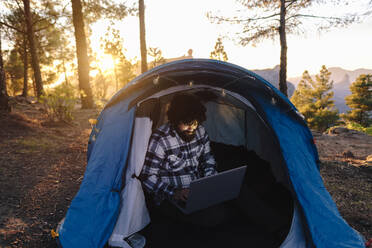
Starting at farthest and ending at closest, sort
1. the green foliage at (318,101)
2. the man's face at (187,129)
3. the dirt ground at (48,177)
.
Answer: the green foliage at (318,101), the dirt ground at (48,177), the man's face at (187,129)

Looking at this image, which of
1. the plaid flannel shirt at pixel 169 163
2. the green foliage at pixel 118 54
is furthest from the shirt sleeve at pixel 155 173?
the green foliage at pixel 118 54

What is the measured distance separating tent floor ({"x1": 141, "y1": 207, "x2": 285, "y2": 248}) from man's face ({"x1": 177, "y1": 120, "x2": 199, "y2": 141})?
3.17ft

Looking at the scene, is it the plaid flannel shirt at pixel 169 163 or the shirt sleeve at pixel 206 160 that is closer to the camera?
the plaid flannel shirt at pixel 169 163

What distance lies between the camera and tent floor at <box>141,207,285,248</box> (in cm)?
211

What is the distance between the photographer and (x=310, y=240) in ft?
6.23

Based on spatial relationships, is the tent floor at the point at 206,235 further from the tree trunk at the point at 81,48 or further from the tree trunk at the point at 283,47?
the tree trunk at the point at 81,48

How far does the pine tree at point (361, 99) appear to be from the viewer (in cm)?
2131

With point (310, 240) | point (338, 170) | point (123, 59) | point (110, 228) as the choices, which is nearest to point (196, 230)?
point (110, 228)

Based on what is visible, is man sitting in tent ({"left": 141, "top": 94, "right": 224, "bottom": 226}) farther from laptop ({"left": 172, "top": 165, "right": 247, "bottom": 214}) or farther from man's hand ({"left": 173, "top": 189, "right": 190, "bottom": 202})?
laptop ({"left": 172, "top": 165, "right": 247, "bottom": 214})

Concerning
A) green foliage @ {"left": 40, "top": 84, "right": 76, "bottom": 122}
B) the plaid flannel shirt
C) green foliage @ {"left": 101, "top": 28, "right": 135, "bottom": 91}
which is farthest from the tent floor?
green foliage @ {"left": 101, "top": 28, "right": 135, "bottom": 91}

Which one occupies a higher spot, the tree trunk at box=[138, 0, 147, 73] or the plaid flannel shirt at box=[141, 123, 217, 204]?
the tree trunk at box=[138, 0, 147, 73]

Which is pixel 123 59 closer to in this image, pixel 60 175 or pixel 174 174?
pixel 60 175

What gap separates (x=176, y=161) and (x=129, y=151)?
518mm

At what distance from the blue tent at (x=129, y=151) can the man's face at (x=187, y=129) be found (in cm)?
50
